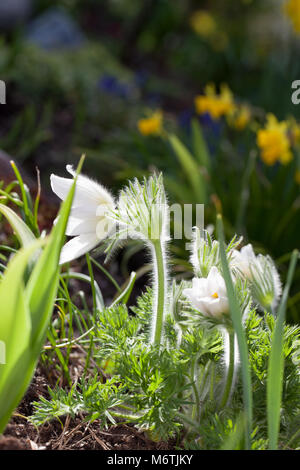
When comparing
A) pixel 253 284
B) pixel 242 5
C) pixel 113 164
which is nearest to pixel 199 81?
pixel 242 5

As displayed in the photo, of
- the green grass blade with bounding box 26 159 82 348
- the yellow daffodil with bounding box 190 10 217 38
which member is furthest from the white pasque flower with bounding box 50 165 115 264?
the yellow daffodil with bounding box 190 10 217 38

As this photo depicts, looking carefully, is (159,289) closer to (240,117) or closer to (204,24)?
(240,117)

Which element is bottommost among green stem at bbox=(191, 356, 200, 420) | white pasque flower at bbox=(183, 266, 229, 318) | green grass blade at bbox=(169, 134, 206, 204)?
green stem at bbox=(191, 356, 200, 420)

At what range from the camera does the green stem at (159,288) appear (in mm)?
938

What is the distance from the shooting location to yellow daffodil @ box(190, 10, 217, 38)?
492 centimetres

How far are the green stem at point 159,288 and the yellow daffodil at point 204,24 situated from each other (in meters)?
4.33

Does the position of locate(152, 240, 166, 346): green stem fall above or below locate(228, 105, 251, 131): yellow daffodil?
below

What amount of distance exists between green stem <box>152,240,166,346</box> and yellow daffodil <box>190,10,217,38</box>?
4.33 metres

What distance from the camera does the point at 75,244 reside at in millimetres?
973

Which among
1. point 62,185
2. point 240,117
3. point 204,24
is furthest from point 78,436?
point 204,24

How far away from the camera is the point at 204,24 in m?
4.94

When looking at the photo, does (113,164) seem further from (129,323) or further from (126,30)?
(126,30)

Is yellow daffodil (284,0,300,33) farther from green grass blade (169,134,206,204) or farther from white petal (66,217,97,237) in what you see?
white petal (66,217,97,237)

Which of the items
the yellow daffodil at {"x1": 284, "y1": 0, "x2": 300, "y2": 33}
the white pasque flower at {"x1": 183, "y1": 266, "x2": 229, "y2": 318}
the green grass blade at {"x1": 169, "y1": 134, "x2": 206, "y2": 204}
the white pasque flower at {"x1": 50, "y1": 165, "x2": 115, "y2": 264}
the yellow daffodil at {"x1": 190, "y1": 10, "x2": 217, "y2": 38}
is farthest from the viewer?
the yellow daffodil at {"x1": 190, "y1": 10, "x2": 217, "y2": 38}
